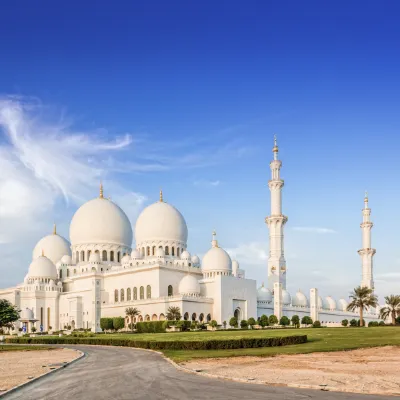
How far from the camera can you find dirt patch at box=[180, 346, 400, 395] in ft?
53.3

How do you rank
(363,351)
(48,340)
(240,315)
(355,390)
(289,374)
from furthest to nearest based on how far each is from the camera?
(240,315) → (48,340) → (363,351) → (289,374) → (355,390)

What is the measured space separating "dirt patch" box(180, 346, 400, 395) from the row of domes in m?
56.5

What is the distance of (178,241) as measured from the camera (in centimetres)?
8594

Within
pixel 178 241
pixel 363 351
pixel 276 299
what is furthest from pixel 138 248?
pixel 363 351

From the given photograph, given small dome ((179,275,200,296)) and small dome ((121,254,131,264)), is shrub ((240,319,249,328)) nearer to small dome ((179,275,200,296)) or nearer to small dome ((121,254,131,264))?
small dome ((179,275,200,296))

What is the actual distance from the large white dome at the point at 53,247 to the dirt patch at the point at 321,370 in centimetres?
7654

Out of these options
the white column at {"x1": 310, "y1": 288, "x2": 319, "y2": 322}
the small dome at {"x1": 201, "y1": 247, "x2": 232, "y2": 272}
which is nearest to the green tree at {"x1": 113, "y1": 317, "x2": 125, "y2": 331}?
the small dome at {"x1": 201, "y1": 247, "x2": 232, "y2": 272}

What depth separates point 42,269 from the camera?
293ft

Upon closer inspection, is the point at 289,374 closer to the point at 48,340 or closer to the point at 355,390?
the point at 355,390

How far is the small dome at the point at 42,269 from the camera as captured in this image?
8906cm

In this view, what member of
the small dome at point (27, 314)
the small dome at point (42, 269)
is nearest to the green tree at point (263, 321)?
the small dome at point (27, 314)

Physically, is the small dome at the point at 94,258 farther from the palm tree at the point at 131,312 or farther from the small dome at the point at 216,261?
the small dome at the point at 216,261

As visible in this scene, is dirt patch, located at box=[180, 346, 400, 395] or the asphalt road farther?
dirt patch, located at box=[180, 346, 400, 395]

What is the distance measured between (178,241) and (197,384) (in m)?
68.9
